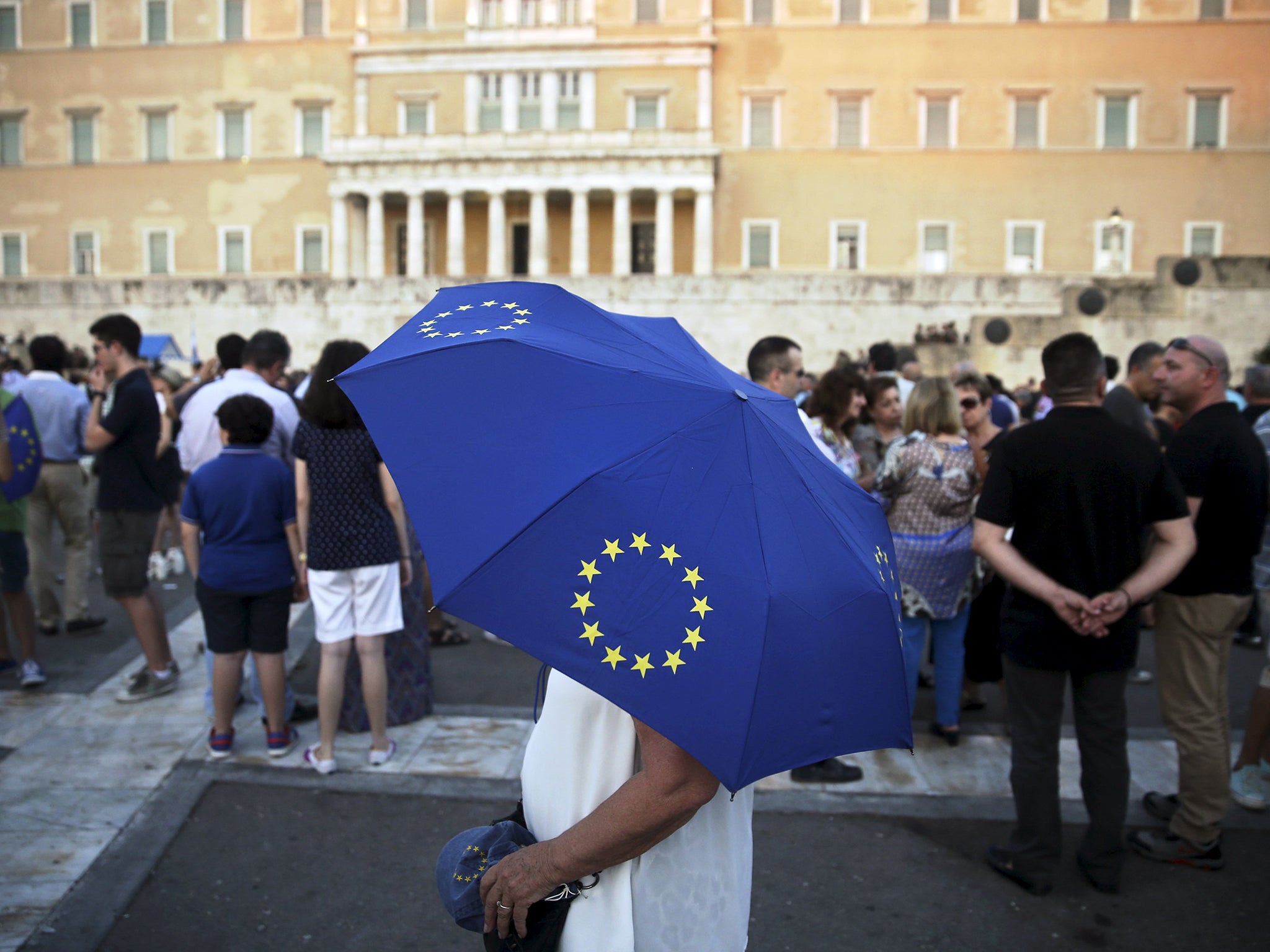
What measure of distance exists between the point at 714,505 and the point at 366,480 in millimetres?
3114

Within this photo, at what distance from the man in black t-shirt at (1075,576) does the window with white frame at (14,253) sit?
46039mm

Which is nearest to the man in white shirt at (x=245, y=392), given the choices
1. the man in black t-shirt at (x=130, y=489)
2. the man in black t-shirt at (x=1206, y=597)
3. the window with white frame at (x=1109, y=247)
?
the man in black t-shirt at (x=130, y=489)

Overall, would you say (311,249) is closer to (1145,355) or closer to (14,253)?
(14,253)

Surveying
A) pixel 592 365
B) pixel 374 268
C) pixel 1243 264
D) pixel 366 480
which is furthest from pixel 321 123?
pixel 592 365

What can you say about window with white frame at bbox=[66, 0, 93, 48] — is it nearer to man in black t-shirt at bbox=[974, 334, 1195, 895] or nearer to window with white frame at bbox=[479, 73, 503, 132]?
window with white frame at bbox=[479, 73, 503, 132]

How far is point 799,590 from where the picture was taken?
1609 mm

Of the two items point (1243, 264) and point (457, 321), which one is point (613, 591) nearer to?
point (457, 321)

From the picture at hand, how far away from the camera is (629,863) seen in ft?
5.91

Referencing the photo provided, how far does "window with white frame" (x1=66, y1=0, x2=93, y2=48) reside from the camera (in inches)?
1608

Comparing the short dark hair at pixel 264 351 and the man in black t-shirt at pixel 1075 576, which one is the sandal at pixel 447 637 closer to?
the short dark hair at pixel 264 351

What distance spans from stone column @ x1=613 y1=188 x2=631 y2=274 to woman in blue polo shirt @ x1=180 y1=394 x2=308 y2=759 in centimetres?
3316

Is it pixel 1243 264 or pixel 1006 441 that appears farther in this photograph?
pixel 1243 264

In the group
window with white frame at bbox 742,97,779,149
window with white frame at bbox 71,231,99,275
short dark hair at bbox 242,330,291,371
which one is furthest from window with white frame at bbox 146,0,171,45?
short dark hair at bbox 242,330,291,371

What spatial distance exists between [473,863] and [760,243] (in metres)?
38.0
